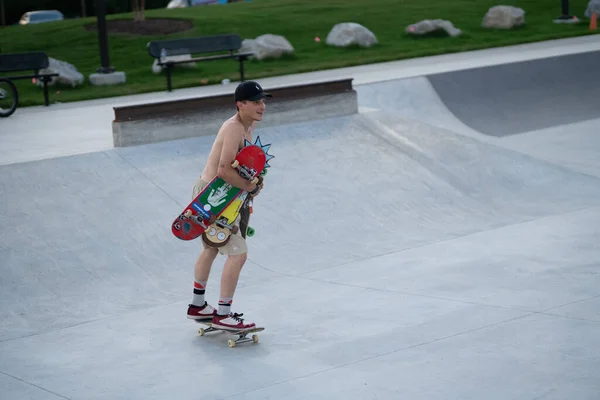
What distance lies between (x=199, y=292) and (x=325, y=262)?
2.12 metres

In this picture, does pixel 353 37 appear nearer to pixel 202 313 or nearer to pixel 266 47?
pixel 266 47

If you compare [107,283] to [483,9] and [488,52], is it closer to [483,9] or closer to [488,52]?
[488,52]

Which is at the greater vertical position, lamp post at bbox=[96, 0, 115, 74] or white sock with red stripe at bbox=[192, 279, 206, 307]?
lamp post at bbox=[96, 0, 115, 74]

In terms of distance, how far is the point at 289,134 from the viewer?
10.9 m

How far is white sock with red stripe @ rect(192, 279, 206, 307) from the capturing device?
6168mm

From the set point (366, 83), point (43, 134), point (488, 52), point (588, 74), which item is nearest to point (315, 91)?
point (366, 83)

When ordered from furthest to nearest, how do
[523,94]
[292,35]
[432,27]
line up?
[292,35] < [432,27] < [523,94]

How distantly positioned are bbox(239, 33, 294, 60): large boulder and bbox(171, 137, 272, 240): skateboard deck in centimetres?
1429

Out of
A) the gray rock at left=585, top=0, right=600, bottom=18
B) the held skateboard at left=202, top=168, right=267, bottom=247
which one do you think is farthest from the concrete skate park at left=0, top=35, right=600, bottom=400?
the gray rock at left=585, top=0, right=600, bottom=18

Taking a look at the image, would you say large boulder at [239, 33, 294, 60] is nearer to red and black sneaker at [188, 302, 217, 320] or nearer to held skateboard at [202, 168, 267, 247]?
red and black sneaker at [188, 302, 217, 320]

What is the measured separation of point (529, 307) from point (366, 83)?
8.21 m

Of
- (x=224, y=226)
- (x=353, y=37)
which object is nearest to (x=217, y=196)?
(x=224, y=226)

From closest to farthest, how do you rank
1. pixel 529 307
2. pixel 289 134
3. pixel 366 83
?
pixel 529 307 < pixel 289 134 < pixel 366 83

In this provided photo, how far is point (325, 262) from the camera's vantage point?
319 inches
